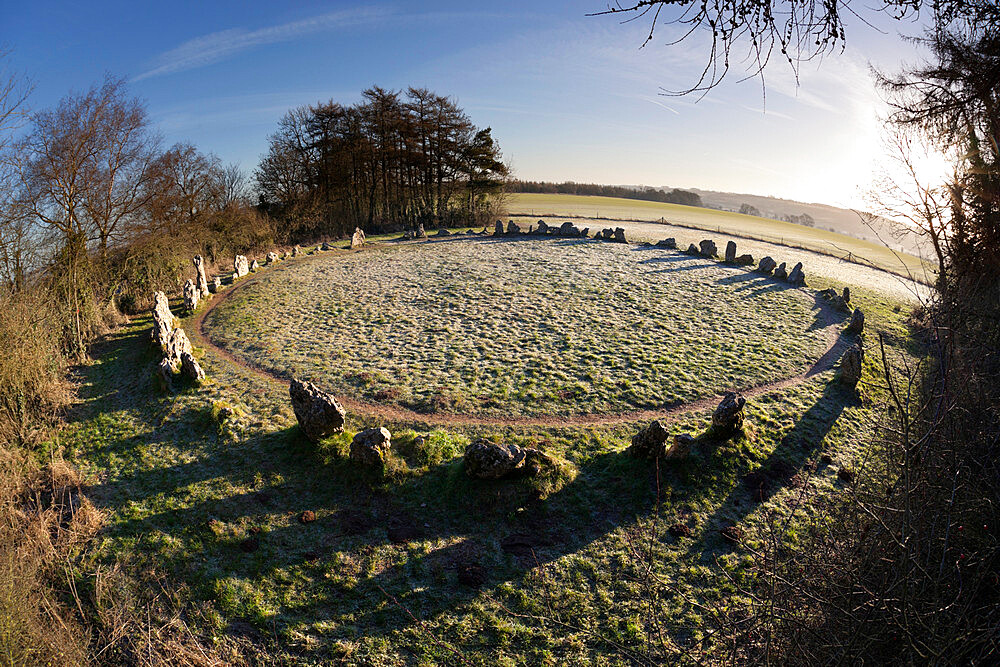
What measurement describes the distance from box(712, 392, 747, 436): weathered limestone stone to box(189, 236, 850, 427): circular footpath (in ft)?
3.56

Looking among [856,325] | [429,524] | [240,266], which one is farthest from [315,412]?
[856,325]

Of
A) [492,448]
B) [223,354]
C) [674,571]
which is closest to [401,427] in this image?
[492,448]

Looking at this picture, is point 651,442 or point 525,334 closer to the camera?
point 651,442

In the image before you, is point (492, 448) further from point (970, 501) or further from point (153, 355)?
point (153, 355)

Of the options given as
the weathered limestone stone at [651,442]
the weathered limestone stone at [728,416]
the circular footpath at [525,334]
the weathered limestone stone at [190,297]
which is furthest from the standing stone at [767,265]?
the weathered limestone stone at [190,297]

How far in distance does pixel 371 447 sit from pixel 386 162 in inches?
1329

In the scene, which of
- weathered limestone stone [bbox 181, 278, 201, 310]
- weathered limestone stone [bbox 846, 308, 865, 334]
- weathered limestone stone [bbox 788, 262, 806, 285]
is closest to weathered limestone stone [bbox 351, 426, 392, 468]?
weathered limestone stone [bbox 181, 278, 201, 310]

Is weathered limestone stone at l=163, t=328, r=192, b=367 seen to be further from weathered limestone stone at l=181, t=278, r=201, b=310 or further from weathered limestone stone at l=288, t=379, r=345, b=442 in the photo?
weathered limestone stone at l=288, t=379, r=345, b=442

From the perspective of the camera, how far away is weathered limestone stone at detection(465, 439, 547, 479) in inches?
269

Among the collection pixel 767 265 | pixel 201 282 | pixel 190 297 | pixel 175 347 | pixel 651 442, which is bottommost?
pixel 651 442

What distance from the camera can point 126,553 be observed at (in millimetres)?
5820

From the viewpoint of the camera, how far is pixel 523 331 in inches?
495

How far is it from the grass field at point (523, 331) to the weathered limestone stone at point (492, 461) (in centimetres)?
195

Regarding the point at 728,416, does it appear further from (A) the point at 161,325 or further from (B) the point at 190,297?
(B) the point at 190,297
